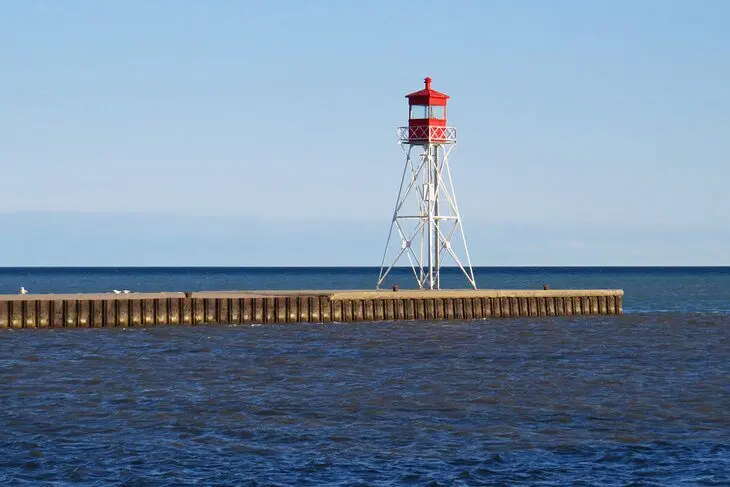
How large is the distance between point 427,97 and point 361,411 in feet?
121

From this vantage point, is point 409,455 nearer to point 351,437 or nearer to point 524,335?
point 351,437

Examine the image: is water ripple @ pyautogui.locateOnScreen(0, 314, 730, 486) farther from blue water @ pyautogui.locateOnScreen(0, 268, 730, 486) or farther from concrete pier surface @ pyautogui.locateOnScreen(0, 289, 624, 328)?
concrete pier surface @ pyautogui.locateOnScreen(0, 289, 624, 328)

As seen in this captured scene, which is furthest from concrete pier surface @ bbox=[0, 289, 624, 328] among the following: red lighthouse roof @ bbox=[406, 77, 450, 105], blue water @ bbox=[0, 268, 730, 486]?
red lighthouse roof @ bbox=[406, 77, 450, 105]

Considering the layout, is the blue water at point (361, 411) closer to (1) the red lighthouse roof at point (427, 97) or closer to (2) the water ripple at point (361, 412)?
(2) the water ripple at point (361, 412)

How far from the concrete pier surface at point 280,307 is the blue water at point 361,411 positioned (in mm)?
1248

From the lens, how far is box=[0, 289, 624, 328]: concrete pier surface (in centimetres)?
5331

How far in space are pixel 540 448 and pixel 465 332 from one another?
33.1 metres

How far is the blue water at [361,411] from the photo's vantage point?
21.9 meters

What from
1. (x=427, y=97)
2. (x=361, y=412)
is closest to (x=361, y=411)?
(x=361, y=412)

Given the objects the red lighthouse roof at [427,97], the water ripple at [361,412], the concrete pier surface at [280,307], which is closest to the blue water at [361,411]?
the water ripple at [361,412]

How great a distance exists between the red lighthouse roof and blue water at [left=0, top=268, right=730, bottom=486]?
16830 millimetres

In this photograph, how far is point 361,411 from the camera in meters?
29.2

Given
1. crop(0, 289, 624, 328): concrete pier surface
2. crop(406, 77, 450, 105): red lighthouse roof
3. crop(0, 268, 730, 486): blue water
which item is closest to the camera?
crop(0, 268, 730, 486): blue water

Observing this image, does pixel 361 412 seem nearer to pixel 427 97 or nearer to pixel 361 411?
pixel 361 411
